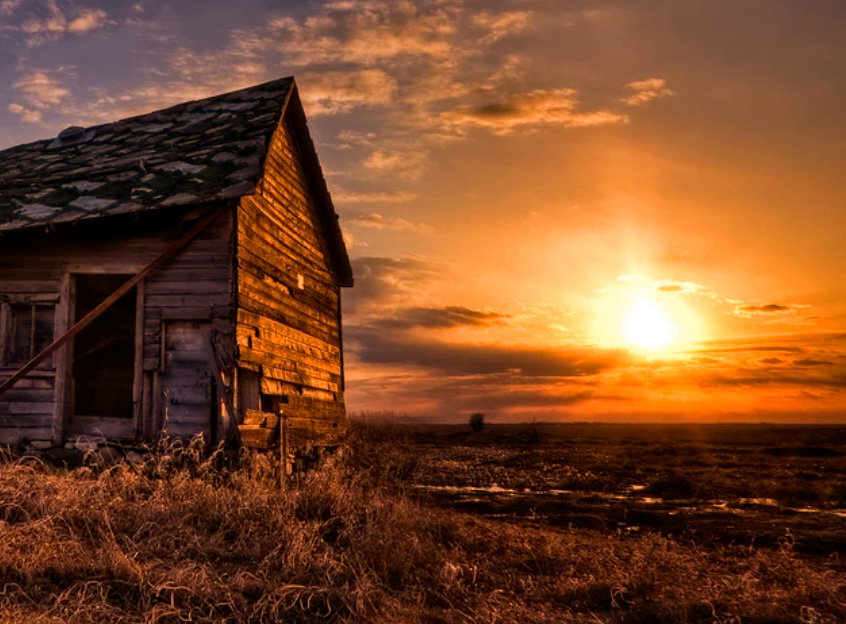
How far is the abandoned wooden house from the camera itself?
36.4 feet

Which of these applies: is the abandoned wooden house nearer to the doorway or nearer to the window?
the window

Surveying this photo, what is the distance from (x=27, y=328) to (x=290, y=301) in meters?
4.40

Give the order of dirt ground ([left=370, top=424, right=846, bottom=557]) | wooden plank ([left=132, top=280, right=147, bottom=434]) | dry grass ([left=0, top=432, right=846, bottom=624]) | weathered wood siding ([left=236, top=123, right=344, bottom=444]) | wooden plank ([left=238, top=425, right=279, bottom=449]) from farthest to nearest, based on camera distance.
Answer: dirt ground ([left=370, top=424, right=846, bottom=557]) → weathered wood siding ([left=236, top=123, right=344, bottom=444]) → wooden plank ([left=132, top=280, right=147, bottom=434]) → wooden plank ([left=238, top=425, right=279, bottom=449]) → dry grass ([left=0, top=432, right=846, bottom=624])

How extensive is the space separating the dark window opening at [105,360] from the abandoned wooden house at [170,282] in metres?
1.41

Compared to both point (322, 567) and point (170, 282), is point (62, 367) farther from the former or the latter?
point (322, 567)

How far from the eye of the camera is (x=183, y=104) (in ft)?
53.4

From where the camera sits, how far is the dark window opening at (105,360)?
15258 mm

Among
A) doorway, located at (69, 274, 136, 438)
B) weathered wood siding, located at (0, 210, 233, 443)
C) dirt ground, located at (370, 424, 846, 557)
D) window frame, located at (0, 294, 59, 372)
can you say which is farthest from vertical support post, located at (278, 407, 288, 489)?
doorway, located at (69, 274, 136, 438)

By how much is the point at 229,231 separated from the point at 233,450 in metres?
3.40

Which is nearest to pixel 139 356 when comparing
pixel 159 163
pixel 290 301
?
pixel 290 301

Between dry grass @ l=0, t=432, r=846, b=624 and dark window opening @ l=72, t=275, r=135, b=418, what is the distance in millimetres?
5948

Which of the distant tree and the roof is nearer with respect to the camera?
the roof

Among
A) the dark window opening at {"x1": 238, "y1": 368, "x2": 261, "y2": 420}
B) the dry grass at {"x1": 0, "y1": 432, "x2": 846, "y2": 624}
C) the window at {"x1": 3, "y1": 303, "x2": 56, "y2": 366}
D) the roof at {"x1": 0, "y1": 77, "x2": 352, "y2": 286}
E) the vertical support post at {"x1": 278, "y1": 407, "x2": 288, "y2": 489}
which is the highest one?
the roof at {"x1": 0, "y1": 77, "x2": 352, "y2": 286}

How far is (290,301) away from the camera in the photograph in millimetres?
13805
